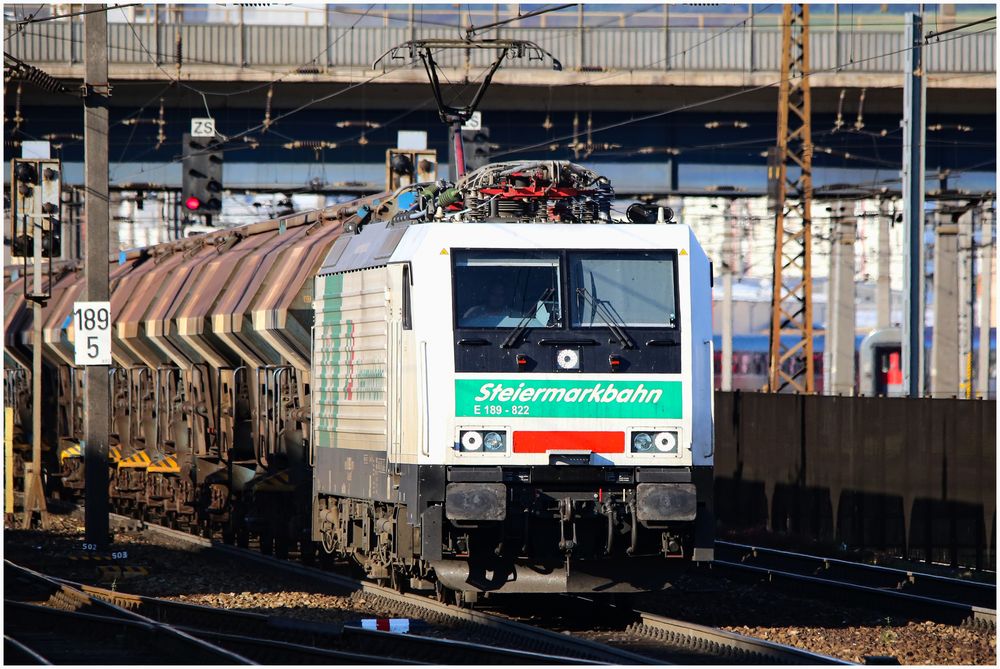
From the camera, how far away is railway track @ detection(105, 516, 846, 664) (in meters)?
11.6

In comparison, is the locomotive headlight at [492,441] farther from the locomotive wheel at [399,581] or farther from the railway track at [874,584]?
the railway track at [874,584]

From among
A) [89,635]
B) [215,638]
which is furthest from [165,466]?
[215,638]

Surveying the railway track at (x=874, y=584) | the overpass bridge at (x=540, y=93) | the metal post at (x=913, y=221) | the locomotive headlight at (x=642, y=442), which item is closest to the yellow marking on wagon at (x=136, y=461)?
the railway track at (x=874, y=584)

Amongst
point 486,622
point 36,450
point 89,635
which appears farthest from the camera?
point 36,450

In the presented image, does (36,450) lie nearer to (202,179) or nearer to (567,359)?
(202,179)

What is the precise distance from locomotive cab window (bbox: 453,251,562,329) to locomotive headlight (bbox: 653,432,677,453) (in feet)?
3.91

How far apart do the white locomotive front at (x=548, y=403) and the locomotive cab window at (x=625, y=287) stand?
11 mm

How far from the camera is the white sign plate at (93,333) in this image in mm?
20359

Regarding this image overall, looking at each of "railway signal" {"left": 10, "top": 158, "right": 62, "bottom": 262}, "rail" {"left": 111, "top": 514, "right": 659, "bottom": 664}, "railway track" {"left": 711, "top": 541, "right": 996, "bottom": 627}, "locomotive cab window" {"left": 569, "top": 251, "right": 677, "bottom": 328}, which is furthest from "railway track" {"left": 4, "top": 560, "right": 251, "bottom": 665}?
"railway signal" {"left": 10, "top": 158, "right": 62, "bottom": 262}

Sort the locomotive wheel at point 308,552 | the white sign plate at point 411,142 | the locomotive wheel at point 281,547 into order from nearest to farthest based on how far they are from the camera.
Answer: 1. the locomotive wheel at point 308,552
2. the locomotive wheel at point 281,547
3. the white sign plate at point 411,142

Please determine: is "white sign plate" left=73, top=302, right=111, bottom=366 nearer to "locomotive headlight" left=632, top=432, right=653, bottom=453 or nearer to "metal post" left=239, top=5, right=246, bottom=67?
"locomotive headlight" left=632, top=432, right=653, bottom=453

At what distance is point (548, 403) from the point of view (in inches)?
501

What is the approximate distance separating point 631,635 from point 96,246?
33.6ft

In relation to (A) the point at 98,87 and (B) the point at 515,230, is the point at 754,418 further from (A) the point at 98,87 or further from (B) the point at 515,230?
(B) the point at 515,230
